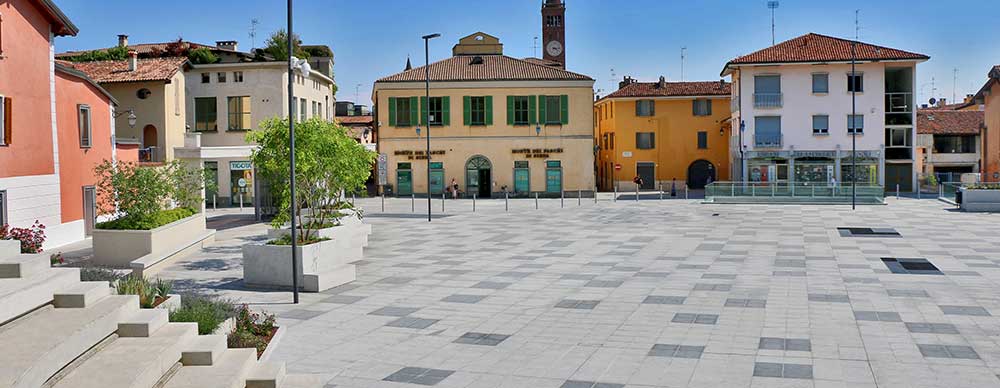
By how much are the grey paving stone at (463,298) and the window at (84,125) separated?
48.8 ft

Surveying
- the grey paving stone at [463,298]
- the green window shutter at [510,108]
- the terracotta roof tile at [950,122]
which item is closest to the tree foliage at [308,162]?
the grey paving stone at [463,298]

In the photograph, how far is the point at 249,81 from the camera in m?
42.6

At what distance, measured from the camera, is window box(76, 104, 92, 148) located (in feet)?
81.1

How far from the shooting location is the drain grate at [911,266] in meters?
17.7

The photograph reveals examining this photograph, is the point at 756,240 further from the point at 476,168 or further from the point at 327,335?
the point at 476,168

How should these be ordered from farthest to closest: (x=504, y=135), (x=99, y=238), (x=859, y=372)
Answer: (x=504, y=135)
(x=99, y=238)
(x=859, y=372)

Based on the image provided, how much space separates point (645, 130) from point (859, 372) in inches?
2187

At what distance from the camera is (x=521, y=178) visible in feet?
178

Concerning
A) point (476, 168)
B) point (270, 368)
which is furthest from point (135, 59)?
point (270, 368)

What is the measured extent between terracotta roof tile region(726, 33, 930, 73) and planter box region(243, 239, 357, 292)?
42224 millimetres

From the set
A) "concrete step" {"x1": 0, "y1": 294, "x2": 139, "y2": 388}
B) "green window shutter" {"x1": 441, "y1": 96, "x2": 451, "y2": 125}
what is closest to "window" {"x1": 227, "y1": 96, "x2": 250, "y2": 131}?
"green window shutter" {"x1": 441, "y1": 96, "x2": 451, "y2": 125}

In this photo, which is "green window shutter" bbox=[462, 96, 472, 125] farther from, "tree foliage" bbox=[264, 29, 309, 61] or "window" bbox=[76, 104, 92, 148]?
"window" bbox=[76, 104, 92, 148]

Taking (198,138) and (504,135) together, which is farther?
(504,135)

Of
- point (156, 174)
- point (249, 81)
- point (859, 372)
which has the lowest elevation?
point (859, 372)
